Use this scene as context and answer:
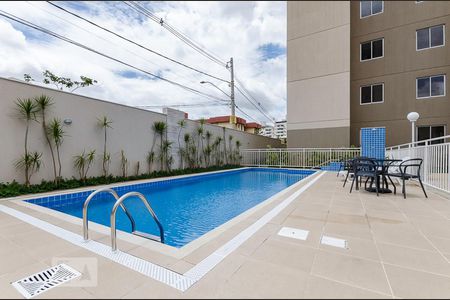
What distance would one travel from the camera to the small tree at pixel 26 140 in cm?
541

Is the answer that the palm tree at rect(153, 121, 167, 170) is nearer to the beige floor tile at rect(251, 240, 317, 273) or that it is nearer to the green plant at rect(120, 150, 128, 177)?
the green plant at rect(120, 150, 128, 177)

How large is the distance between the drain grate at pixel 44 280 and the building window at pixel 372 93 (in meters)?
14.5

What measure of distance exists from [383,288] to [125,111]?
340 inches

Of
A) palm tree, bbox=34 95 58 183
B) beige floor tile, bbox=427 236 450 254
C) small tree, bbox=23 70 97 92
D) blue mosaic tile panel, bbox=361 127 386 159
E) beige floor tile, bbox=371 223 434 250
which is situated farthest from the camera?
small tree, bbox=23 70 97 92

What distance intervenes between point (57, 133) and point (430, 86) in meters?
15.9

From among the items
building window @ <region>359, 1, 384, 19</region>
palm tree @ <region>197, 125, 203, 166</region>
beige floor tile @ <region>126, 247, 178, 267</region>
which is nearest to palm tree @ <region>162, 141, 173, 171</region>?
→ palm tree @ <region>197, 125, 203, 166</region>

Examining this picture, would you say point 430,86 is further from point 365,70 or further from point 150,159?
point 150,159

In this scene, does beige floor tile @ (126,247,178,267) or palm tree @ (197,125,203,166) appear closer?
beige floor tile @ (126,247,178,267)

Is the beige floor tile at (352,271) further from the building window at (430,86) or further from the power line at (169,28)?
the building window at (430,86)

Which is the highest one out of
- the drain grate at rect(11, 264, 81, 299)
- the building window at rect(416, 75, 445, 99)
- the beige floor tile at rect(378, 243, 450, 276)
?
the building window at rect(416, 75, 445, 99)

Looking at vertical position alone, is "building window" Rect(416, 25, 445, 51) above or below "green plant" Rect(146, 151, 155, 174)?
above

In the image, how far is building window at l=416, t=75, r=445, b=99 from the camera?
413 inches

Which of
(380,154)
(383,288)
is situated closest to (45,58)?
(383,288)

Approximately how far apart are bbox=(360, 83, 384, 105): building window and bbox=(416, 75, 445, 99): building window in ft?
5.00
